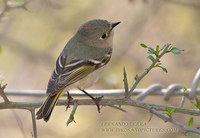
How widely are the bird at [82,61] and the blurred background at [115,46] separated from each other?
1023 mm

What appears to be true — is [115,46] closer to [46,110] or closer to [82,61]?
[82,61]

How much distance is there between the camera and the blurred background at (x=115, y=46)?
16.0 feet

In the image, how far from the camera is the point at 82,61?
3324mm

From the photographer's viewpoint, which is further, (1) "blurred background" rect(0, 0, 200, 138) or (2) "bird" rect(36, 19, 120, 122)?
(1) "blurred background" rect(0, 0, 200, 138)

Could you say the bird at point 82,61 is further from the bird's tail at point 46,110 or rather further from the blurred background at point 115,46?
the blurred background at point 115,46

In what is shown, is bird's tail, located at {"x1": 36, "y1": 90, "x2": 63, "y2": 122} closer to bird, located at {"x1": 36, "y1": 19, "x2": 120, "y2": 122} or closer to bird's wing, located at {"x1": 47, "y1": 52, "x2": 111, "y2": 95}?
bird, located at {"x1": 36, "y1": 19, "x2": 120, "y2": 122}

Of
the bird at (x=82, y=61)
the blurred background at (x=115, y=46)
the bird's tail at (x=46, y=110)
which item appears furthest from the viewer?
the blurred background at (x=115, y=46)

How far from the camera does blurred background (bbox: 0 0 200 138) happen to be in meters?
4.87

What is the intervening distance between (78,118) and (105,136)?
682 mm

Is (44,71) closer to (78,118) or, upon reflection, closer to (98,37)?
(78,118)

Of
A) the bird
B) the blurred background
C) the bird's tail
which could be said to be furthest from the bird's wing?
the blurred background

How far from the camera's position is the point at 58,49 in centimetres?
573

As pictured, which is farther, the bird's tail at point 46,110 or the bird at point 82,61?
the bird at point 82,61

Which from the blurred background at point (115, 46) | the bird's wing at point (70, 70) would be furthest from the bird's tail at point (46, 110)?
the blurred background at point (115, 46)
